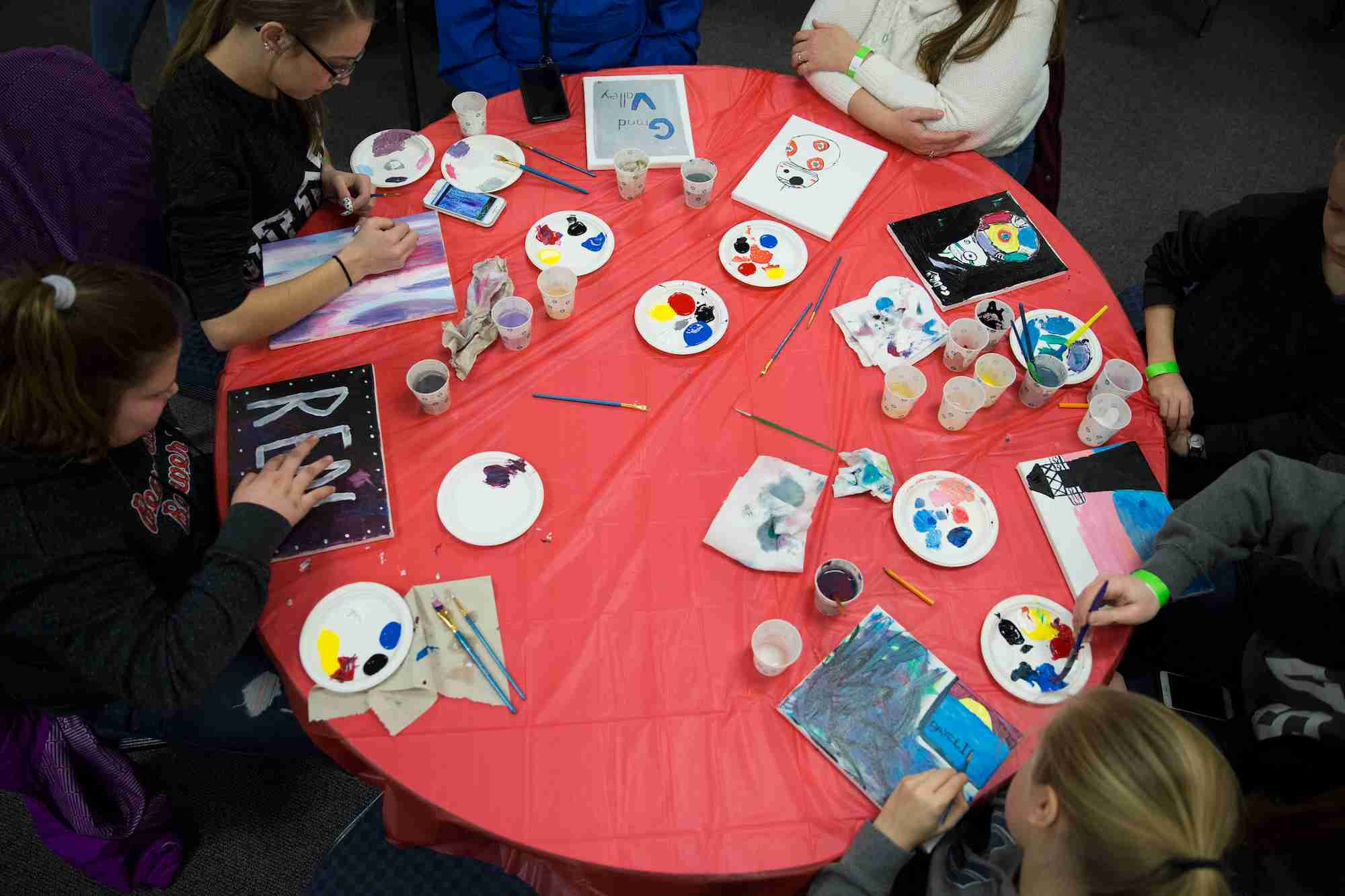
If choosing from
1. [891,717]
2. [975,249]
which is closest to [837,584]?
[891,717]

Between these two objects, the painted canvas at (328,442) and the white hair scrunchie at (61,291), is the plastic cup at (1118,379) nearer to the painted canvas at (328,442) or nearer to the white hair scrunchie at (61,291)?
the painted canvas at (328,442)

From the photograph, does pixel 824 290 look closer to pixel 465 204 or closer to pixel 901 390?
pixel 901 390

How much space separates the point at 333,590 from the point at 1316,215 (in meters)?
2.21

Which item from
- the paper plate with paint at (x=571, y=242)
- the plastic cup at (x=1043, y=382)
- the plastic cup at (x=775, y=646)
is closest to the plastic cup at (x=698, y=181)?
the paper plate with paint at (x=571, y=242)

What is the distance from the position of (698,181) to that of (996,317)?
2.48ft

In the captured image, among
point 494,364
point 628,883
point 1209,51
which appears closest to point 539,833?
point 628,883

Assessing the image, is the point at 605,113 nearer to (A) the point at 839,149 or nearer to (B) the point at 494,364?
(A) the point at 839,149

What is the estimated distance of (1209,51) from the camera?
3.95m

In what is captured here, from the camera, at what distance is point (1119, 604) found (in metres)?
1.45

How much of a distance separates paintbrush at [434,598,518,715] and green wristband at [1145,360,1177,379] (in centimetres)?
159

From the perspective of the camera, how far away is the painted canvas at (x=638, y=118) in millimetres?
2076

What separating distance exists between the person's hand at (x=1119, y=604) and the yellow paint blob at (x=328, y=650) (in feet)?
4.19

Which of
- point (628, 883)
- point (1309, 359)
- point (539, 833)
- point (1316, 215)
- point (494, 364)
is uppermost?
point (1316, 215)

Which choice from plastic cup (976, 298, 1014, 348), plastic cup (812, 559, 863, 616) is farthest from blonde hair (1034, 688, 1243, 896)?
plastic cup (976, 298, 1014, 348)
